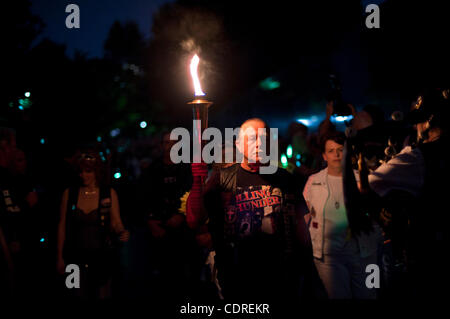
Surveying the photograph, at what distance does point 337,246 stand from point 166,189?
10.1 ft

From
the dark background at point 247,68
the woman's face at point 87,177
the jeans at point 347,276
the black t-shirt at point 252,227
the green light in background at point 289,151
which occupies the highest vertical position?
the dark background at point 247,68

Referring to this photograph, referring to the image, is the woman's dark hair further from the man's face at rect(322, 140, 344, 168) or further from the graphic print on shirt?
the graphic print on shirt

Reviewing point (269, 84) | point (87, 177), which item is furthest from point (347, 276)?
point (269, 84)

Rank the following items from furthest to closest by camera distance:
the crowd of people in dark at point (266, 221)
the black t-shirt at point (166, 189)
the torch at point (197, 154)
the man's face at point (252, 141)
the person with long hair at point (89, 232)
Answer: the black t-shirt at point (166, 189) < the person with long hair at point (89, 232) < the man's face at point (252, 141) < the torch at point (197, 154) < the crowd of people in dark at point (266, 221)

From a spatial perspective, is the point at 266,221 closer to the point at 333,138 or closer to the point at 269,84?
the point at 333,138

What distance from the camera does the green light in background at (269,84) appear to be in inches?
674

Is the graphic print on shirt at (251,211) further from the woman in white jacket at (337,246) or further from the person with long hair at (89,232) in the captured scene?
the person with long hair at (89,232)

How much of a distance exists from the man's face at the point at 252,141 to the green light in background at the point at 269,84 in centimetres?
1283

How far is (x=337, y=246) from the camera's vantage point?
15.5 ft

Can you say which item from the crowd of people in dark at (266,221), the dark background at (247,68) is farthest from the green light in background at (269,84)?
the crowd of people in dark at (266,221)

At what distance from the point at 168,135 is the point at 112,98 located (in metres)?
39.7

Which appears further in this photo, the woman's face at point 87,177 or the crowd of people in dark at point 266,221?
the woman's face at point 87,177

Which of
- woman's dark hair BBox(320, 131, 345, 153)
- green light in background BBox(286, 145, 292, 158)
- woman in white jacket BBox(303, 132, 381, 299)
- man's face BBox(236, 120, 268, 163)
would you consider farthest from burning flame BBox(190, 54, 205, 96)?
green light in background BBox(286, 145, 292, 158)

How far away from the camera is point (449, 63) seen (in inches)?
237
